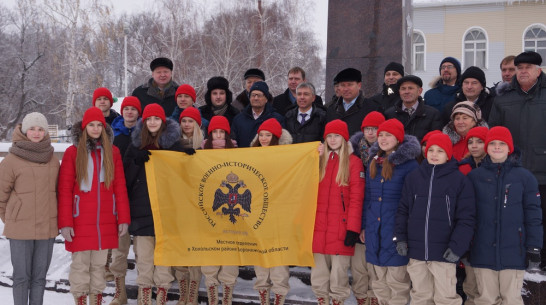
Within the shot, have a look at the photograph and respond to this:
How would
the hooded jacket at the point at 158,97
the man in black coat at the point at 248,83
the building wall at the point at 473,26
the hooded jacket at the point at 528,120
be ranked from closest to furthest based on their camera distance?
the hooded jacket at the point at 528,120 < the hooded jacket at the point at 158,97 < the man in black coat at the point at 248,83 < the building wall at the point at 473,26

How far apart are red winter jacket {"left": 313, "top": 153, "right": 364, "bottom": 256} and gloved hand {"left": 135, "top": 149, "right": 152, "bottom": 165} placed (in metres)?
1.79

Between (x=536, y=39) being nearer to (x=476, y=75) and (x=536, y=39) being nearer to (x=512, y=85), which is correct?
(x=476, y=75)

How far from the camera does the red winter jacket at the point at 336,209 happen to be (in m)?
4.45

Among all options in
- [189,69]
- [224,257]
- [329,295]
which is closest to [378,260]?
[329,295]

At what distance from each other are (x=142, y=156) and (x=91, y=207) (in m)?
0.70

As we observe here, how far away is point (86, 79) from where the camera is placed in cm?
3023

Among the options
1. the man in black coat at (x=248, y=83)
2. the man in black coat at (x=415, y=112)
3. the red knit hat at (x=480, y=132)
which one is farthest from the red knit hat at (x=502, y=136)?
the man in black coat at (x=248, y=83)

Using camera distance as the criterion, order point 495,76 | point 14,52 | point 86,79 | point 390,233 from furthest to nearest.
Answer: point 14,52 → point 86,79 → point 495,76 → point 390,233

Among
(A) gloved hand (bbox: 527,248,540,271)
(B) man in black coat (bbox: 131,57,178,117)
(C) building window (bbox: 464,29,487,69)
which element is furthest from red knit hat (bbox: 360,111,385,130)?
(C) building window (bbox: 464,29,487,69)

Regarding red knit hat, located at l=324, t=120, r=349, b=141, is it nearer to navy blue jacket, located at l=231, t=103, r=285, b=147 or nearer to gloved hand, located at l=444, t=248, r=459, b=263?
navy blue jacket, located at l=231, t=103, r=285, b=147

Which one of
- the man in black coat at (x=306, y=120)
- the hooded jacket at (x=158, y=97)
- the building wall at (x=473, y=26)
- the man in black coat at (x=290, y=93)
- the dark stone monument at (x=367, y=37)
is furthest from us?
the building wall at (x=473, y=26)

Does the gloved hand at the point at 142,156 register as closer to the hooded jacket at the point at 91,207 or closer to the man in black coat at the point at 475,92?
the hooded jacket at the point at 91,207

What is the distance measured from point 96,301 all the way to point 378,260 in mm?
2761

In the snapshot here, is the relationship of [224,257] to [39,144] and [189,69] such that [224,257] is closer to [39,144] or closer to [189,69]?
[39,144]
